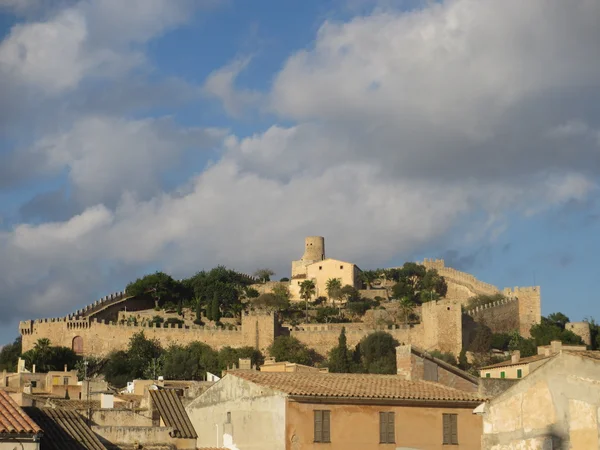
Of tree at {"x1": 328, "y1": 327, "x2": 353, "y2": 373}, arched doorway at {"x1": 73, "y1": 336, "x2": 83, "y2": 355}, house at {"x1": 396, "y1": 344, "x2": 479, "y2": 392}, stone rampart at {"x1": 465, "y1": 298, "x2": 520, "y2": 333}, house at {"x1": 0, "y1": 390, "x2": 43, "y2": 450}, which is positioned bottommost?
house at {"x1": 0, "y1": 390, "x2": 43, "y2": 450}

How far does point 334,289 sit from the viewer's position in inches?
3986

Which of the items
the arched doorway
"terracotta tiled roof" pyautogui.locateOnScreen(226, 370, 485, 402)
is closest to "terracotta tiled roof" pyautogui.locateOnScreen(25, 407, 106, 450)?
"terracotta tiled roof" pyautogui.locateOnScreen(226, 370, 485, 402)

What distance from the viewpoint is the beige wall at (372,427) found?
78.7 feet

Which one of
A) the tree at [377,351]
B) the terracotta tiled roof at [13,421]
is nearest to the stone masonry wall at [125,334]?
the tree at [377,351]

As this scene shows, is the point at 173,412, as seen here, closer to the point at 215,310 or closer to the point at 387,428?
the point at 387,428

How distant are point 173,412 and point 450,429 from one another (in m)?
6.87

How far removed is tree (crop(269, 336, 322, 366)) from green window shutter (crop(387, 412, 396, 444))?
5481 cm

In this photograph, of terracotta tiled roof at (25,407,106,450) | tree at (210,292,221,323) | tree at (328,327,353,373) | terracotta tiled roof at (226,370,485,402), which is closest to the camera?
terracotta tiled roof at (25,407,106,450)

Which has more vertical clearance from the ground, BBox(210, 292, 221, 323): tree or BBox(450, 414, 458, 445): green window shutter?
BBox(210, 292, 221, 323): tree

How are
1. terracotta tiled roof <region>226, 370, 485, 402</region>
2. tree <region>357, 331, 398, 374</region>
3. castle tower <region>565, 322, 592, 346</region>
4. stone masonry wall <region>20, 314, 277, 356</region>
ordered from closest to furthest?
terracotta tiled roof <region>226, 370, 485, 402</region>
tree <region>357, 331, 398, 374</region>
castle tower <region>565, 322, 592, 346</region>
stone masonry wall <region>20, 314, 277, 356</region>

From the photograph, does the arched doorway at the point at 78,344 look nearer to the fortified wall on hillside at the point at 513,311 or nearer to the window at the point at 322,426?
the fortified wall on hillside at the point at 513,311

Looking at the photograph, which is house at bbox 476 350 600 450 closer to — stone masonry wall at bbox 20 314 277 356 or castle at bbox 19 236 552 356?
castle at bbox 19 236 552 356

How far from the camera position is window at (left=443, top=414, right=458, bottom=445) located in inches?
985

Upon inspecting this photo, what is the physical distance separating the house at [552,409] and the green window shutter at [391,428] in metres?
7.01
